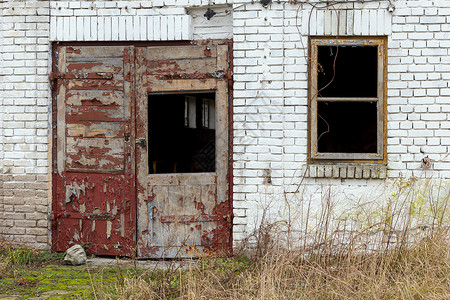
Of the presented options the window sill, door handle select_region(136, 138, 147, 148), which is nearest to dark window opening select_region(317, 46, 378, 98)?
the window sill

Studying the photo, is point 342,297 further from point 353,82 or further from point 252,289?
point 353,82

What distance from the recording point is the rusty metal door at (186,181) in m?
5.09

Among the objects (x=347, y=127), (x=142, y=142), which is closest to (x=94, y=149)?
(x=142, y=142)

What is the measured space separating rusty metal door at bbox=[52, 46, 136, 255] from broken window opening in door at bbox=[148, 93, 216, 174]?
102 inches

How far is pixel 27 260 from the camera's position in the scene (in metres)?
4.96

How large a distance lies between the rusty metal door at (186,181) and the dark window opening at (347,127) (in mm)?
3577

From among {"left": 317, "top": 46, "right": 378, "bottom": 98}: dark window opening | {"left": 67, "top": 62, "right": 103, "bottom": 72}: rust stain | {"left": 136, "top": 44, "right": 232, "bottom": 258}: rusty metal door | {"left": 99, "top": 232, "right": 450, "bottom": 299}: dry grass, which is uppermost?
{"left": 317, "top": 46, "right": 378, "bottom": 98}: dark window opening

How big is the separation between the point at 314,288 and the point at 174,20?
3.03 m

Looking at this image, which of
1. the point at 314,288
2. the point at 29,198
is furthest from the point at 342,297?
the point at 29,198

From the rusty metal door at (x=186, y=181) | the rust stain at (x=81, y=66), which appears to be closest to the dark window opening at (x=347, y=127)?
the rusty metal door at (x=186, y=181)

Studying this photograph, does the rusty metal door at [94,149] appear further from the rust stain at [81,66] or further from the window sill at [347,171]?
the window sill at [347,171]

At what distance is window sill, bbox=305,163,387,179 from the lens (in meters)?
4.87

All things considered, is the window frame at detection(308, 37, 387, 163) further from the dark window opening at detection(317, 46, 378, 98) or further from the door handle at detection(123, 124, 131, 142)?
the dark window opening at detection(317, 46, 378, 98)

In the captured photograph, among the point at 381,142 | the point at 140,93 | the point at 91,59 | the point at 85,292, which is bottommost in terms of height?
the point at 85,292
